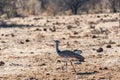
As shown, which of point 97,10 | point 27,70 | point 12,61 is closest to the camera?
point 27,70

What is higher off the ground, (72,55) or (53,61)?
(72,55)

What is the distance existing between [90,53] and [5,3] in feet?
121

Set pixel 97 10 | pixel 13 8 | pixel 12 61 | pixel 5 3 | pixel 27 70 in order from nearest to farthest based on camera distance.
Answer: pixel 27 70 → pixel 12 61 → pixel 5 3 → pixel 13 8 → pixel 97 10

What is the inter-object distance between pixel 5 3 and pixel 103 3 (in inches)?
Answer: 831

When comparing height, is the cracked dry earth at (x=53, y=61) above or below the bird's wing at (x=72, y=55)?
below

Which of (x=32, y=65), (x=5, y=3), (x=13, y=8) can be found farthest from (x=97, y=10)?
(x=32, y=65)

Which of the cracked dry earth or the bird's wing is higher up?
the bird's wing

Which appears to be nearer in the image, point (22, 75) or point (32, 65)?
point (22, 75)

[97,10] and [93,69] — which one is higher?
[93,69]

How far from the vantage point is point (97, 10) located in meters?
71.1

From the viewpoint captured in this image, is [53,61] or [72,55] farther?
[53,61]

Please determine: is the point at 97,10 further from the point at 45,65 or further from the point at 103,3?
the point at 45,65

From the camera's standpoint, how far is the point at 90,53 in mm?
22328

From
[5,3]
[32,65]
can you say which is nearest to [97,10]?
[5,3]
